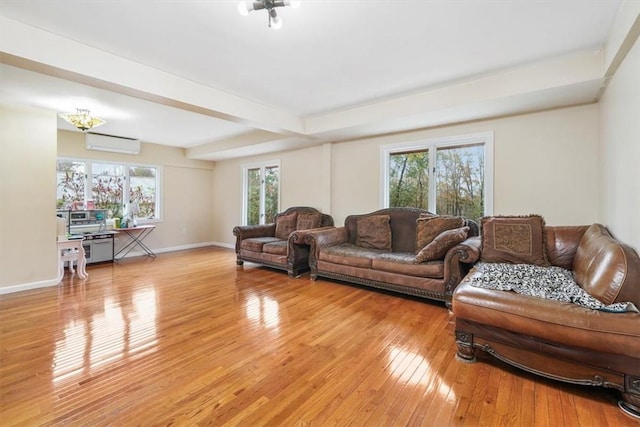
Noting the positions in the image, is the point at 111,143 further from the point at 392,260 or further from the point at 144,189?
the point at 392,260

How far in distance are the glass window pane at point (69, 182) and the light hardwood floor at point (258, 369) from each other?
8.45 ft

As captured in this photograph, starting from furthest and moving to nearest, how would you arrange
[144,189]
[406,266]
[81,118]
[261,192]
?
[261,192] < [144,189] < [81,118] < [406,266]

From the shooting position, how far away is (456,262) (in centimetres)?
312

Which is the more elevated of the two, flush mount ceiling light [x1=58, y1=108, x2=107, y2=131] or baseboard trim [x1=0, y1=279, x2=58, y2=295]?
flush mount ceiling light [x1=58, y1=108, x2=107, y2=131]

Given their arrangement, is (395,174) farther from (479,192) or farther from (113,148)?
(113,148)

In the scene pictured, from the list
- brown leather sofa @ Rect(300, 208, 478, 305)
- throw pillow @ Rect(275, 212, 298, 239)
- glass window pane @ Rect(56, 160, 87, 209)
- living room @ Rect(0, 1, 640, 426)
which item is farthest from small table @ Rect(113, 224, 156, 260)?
brown leather sofa @ Rect(300, 208, 478, 305)

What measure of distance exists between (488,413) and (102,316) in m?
3.48

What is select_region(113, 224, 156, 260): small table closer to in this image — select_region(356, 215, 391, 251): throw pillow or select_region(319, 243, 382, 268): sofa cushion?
select_region(319, 243, 382, 268): sofa cushion

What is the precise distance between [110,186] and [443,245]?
261 inches

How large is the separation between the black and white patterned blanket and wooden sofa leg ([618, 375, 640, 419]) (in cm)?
37

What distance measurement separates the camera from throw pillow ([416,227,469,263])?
3168 mm

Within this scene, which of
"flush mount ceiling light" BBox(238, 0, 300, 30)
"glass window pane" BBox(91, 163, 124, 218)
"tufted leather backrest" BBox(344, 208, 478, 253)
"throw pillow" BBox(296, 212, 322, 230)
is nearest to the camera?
"flush mount ceiling light" BBox(238, 0, 300, 30)

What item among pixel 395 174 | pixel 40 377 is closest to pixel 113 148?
pixel 40 377

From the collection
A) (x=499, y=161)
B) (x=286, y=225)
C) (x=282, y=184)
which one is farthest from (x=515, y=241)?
(x=282, y=184)
